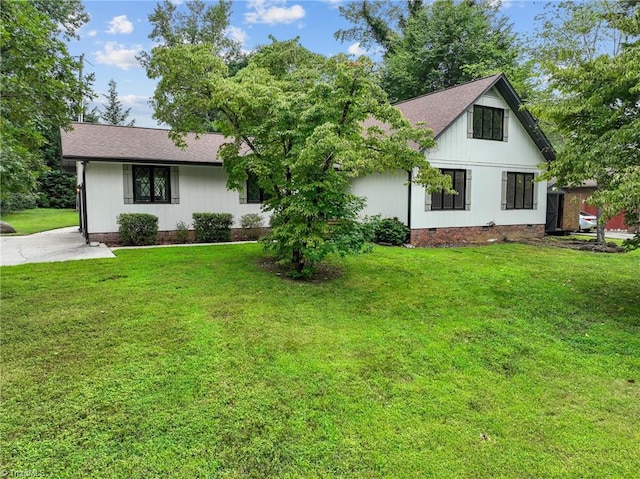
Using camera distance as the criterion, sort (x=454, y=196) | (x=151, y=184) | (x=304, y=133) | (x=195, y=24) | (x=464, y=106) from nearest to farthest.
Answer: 1. (x=304, y=133)
2. (x=151, y=184)
3. (x=464, y=106)
4. (x=454, y=196)
5. (x=195, y=24)

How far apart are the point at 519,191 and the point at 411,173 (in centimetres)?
613

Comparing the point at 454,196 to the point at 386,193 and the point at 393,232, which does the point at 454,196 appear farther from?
the point at 393,232

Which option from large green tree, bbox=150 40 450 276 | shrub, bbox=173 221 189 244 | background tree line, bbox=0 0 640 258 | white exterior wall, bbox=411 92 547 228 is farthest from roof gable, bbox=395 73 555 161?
shrub, bbox=173 221 189 244

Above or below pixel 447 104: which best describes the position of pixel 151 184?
below

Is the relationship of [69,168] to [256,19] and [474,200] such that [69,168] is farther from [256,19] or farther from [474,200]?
[474,200]

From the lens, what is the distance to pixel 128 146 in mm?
12414

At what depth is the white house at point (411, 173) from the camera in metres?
11.6

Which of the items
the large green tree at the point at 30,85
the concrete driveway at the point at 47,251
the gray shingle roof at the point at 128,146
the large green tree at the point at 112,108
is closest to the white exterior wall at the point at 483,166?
the gray shingle roof at the point at 128,146

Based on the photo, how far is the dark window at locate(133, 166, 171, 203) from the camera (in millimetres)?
12039

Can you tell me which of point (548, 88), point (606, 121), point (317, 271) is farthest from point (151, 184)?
point (606, 121)

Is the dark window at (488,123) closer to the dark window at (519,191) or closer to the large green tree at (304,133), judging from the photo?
the dark window at (519,191)

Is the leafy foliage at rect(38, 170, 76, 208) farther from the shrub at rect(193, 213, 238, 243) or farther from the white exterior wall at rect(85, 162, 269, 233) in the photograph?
the shrub at rect(193, 213, 238, 243)

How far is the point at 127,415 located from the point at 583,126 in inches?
298

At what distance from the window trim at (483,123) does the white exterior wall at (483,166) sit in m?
0.13
